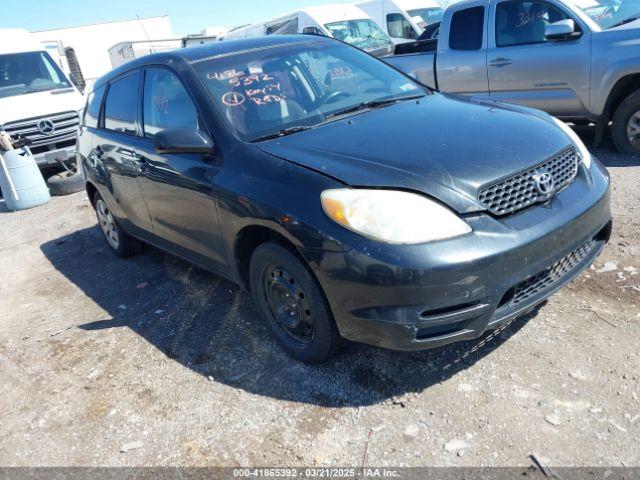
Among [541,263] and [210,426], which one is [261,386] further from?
[541,263]

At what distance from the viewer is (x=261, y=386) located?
119 inches

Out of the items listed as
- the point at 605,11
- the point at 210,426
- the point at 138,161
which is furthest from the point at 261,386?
the point at 605,11

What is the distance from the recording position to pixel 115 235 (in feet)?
17.4

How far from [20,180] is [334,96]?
609 cm

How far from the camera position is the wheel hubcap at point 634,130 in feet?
19.2

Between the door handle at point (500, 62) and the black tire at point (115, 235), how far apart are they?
4734mm

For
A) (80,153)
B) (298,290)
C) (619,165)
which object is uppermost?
(80,153)

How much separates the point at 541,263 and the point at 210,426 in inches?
72.5

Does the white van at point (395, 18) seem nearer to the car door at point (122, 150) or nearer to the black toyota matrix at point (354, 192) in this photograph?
the car door at point (122, 150)

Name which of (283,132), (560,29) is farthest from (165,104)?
(560,29)

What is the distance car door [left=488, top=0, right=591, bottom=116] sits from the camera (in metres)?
5.98

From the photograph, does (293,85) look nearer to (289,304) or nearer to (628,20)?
(289,304)

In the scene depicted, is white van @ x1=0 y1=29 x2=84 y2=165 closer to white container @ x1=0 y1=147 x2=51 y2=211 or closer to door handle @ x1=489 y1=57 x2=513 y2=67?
white container @ x1=0 y1=147 x2=51 y2=211

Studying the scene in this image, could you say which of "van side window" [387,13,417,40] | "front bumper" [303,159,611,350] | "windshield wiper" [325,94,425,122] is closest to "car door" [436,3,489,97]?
"windshield wiper" [325,94,425,122]
